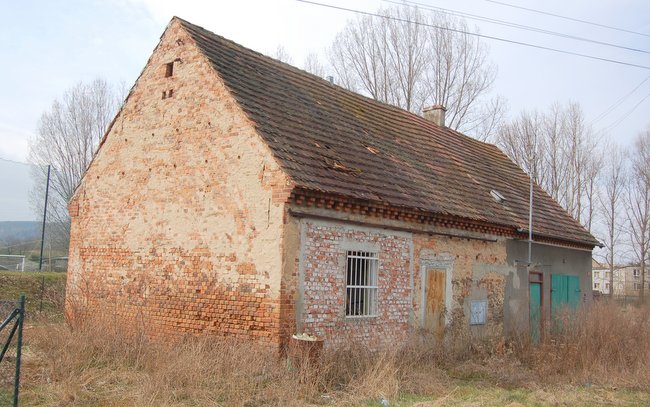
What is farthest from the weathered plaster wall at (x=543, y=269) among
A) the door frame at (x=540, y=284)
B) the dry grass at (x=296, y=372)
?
the dry grass at (x=296, y=372)

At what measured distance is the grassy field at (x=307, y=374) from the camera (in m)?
7.91

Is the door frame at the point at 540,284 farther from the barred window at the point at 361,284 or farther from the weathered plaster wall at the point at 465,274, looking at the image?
the barred window at the point at 361,284

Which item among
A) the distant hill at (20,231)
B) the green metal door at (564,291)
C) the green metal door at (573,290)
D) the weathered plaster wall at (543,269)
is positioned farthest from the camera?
the distant hill at (20,231)

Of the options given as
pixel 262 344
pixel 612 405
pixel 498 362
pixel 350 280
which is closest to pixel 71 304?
pixel 262 344

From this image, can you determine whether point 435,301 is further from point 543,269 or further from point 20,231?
point 20,231

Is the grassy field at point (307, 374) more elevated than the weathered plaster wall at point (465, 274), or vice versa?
the weathered plaster wall at point (465, 274)

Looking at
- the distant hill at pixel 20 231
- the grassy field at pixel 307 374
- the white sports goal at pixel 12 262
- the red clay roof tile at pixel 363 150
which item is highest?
the red clay roof tile at pixel 363 150

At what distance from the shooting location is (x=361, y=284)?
11711 millimetres

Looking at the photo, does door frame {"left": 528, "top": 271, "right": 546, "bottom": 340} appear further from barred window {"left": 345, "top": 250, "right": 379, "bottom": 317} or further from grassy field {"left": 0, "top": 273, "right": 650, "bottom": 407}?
barred window {"left": 345, "top": 250, "right": 379, "bottom": 317}

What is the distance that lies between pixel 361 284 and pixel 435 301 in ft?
8.30

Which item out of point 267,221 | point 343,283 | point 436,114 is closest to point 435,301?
point 343,283

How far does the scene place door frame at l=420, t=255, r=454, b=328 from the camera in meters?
13.0

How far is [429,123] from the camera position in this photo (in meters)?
20.5

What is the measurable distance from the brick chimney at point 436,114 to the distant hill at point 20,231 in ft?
57.8
